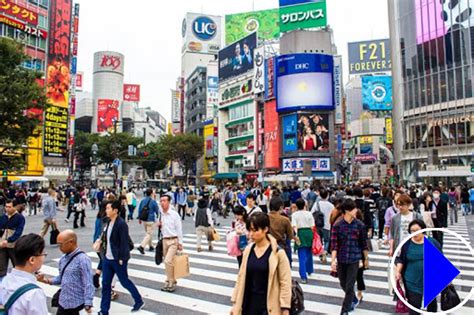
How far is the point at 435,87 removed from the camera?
39812 mm

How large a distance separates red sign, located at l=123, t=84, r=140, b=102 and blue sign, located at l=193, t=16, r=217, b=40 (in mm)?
31529

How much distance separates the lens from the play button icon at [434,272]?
4.05m

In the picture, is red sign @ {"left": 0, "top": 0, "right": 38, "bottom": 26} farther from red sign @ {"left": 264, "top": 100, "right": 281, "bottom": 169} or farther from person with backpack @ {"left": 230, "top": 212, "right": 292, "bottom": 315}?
person with backpack @ {"left": 230, "top": 212, "right": 292, "bottom": 315}

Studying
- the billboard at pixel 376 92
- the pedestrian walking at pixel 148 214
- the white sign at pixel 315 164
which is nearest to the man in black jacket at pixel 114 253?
the pedestrian walking at pixel 148 214

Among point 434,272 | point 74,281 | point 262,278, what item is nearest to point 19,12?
point 74,281

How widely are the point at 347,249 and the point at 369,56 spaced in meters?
114

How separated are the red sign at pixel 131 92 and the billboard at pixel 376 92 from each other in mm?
72586

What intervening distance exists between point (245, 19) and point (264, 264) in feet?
306

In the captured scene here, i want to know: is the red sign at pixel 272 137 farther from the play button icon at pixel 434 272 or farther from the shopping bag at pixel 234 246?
the play button icon at pixel 434 272

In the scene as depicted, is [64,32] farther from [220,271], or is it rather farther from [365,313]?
[365,313]

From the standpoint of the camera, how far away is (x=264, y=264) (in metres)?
3.52

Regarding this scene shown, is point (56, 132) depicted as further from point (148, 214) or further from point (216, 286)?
point (216, 286)

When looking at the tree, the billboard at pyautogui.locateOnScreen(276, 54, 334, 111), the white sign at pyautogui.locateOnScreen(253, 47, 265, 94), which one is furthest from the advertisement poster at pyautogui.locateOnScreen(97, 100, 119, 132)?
the tree

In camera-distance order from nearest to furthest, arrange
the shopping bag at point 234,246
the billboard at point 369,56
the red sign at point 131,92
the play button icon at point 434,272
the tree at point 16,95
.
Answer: the play button icon at point 434,272 < the shopping bag at point 234,246 < the tree at point 16,95 < the billboard at point 369,56 < the red sign at point 131,92
